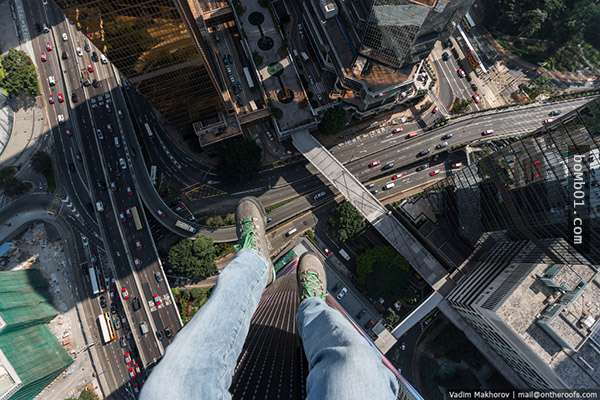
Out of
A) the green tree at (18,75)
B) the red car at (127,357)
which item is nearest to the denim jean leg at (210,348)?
the red car at (127,357)

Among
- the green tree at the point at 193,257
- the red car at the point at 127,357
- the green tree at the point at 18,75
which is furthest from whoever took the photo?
the green tree at the point at 18,75

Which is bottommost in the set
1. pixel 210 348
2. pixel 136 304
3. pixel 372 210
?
pixel 210 348

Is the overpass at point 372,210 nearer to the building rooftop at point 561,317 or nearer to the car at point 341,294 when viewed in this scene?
the car at point 341,294

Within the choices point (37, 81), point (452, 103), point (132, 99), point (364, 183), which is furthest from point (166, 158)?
point (452, 103)

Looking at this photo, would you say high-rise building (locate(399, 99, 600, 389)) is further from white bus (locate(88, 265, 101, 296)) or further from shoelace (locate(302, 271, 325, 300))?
white bus (locate(88, 265, 101, 296))

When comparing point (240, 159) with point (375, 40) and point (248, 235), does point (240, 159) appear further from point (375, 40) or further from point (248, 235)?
point (375, 40)

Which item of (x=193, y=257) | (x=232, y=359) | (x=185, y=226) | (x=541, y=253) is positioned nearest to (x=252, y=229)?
(x=232, y=359)
